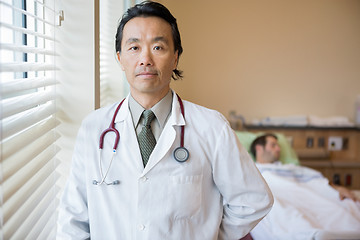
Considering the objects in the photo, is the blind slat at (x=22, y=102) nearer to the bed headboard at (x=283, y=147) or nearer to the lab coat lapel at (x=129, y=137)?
the lab coat lapel at (x=129, y=137)

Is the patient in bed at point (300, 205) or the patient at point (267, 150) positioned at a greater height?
the patient at point (267, 150)

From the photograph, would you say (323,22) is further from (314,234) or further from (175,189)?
(175,189)

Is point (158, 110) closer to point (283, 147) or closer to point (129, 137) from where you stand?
point (129, 137)

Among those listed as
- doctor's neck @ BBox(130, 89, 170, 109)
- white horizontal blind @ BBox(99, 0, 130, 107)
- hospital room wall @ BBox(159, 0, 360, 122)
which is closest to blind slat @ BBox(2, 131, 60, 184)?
doctor's neck @ BBox(130, 89, 170, 109)

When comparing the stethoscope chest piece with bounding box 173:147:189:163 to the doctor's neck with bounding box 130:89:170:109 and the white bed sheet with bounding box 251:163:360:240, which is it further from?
the white bed sheet with bounding box 251:163:360:240

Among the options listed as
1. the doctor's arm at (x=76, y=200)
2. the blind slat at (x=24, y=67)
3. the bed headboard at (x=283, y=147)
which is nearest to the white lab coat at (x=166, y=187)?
the doctor's arm at (x=76, y=200)

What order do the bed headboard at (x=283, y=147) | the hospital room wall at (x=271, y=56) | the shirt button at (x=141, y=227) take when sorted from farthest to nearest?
the hospital room wall at (x=271, y=56), the bed headboard at (x=283, y=147), the shirt button at (x=141, y=227)

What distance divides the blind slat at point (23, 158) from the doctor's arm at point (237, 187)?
0.55 meters

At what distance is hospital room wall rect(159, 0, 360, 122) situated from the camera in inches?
157

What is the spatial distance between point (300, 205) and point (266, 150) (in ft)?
2.51

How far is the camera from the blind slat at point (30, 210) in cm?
102

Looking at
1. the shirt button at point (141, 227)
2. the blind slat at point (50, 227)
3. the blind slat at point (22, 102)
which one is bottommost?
the blind slat at point (50, 227)

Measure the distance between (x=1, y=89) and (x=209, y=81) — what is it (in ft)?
10.6

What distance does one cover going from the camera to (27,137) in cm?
114
